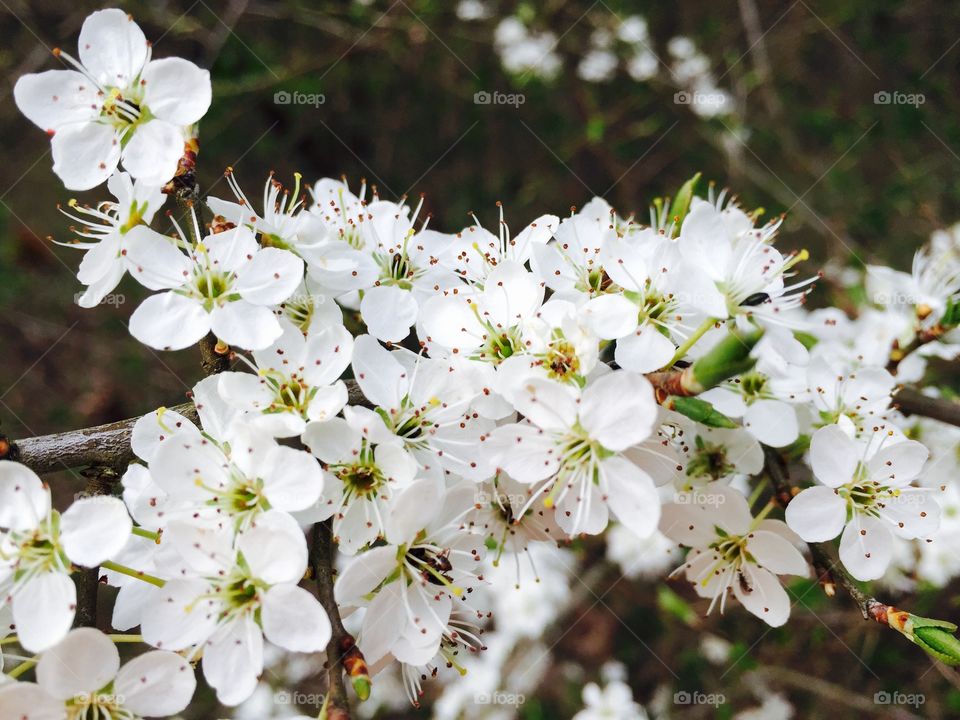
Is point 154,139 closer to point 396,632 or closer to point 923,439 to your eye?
point 396,632

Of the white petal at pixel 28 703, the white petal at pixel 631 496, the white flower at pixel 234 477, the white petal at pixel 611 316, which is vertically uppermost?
the white petal at pixel 611 316

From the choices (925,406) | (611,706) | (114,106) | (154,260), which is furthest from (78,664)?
(611,706)

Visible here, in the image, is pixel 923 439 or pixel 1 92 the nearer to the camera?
pixel 923 439

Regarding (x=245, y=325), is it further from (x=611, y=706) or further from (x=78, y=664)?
(x=611, y=706)

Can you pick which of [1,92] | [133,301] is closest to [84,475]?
[133,301]

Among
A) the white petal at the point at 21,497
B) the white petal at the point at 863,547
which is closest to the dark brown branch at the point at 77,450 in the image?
the white petal at the point at 21,497

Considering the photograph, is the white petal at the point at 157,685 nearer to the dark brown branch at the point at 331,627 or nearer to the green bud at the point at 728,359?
the dark brown branch at the point at 331,627

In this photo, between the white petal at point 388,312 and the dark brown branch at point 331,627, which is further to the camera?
the white petal at point 388,312
